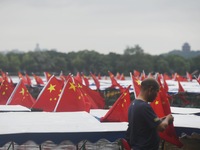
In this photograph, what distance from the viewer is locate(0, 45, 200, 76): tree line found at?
323ft

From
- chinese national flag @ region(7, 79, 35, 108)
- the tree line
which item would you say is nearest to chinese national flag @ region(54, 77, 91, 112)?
chinese national flag @ region(7, 79, 35, 108)

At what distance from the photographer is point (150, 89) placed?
565 cm

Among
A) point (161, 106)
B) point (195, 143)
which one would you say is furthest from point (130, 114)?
point (195, 143)

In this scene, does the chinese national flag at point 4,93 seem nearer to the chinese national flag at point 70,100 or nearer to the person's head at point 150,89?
the chinese national flag at point 70,100

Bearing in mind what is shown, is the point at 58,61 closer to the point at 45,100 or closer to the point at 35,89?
the point at 35,89

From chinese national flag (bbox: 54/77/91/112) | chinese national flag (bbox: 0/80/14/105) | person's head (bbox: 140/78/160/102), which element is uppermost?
person's head (bbox: 140/78/160/102)

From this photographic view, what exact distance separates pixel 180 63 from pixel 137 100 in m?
101

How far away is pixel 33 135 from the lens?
6.97 m

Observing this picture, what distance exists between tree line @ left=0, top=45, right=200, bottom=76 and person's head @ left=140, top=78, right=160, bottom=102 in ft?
292

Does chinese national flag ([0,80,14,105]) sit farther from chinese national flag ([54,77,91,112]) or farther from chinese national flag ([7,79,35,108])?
chinese national flag ([54,77,91,112])

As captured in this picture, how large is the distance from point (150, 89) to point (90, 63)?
315 feet

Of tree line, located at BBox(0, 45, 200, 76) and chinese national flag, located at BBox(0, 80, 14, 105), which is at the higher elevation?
chinese national flag, located at BBox(0, 80, 14, 105)

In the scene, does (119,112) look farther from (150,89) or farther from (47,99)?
(47,99)

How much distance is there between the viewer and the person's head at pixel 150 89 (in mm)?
5637
